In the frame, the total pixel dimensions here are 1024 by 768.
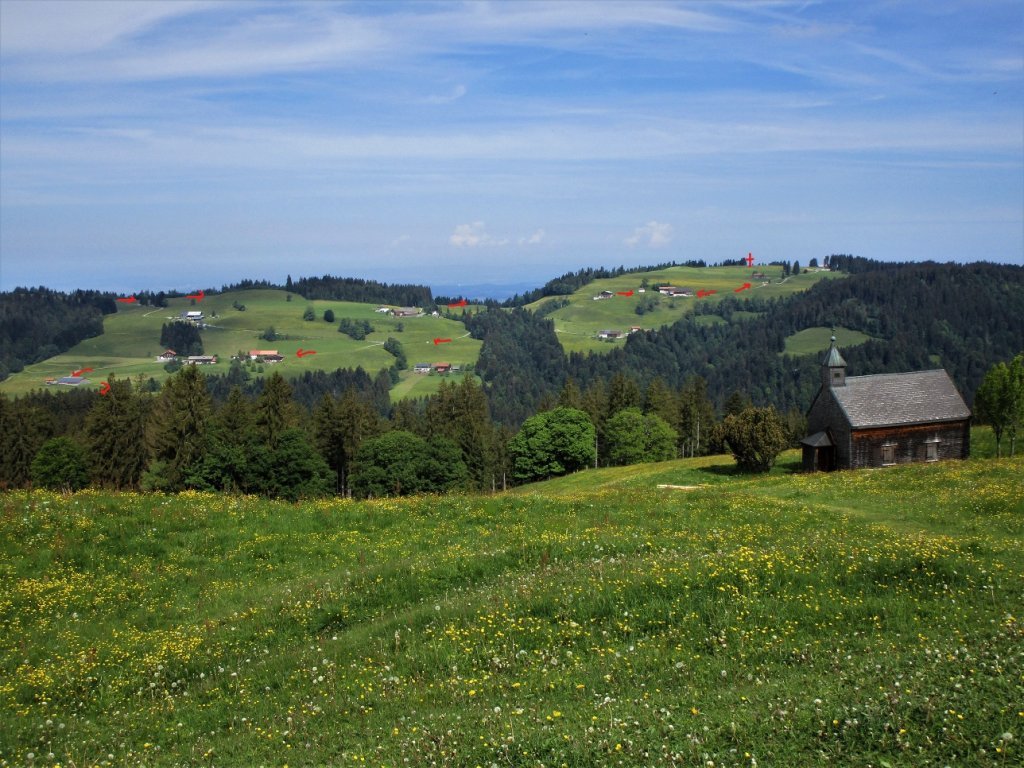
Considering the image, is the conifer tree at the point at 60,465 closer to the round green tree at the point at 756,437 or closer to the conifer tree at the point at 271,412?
the conifer tree at the point at 271,412

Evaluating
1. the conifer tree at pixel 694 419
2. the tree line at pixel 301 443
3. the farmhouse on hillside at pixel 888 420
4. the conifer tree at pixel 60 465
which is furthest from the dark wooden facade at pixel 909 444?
the conifer tree at pixel 60 465

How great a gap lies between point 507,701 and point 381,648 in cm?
371

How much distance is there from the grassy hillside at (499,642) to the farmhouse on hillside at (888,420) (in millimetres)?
38110

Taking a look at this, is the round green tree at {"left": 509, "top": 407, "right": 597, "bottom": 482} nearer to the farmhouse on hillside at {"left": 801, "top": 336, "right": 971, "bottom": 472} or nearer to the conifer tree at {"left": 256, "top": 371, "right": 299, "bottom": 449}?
the conifer tree at {"left": 256, "top": 371, "right": 299, "bottom": 449}

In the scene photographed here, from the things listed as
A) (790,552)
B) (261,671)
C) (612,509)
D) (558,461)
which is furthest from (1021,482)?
(558,461)

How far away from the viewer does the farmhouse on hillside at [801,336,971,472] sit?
60.3 meters

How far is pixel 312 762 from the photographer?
10.4 meters

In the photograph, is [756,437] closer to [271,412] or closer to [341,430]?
[341,430]

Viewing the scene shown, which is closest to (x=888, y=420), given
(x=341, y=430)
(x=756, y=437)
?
(x=756, y=437)

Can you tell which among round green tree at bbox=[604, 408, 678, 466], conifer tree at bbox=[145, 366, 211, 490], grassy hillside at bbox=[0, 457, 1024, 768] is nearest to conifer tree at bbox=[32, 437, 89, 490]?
conifer tree at bbox=[145, 366, 211, 490]

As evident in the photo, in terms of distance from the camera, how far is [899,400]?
61.5 meters

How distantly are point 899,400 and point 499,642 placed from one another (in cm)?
5808

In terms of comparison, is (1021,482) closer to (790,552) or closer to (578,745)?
(790,552)

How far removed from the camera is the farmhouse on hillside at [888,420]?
6031 centimetres
